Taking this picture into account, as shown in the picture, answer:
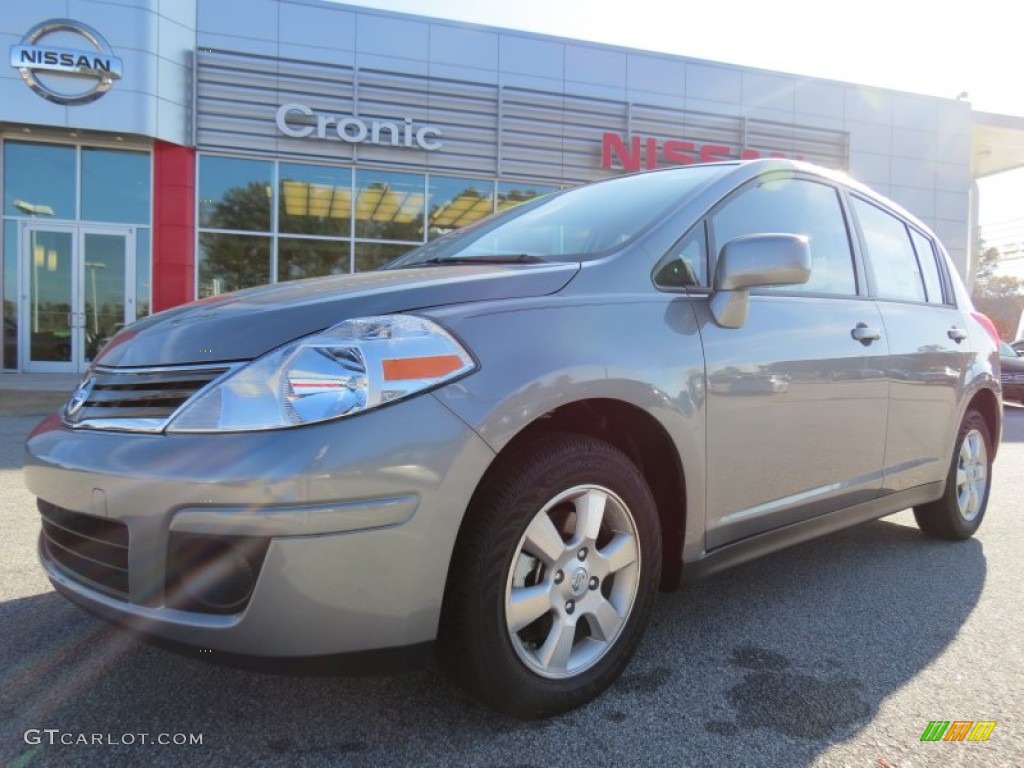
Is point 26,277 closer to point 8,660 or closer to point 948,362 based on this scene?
point 8,660

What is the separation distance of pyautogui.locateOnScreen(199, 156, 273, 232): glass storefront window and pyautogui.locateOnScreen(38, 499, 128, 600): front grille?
12.3 m

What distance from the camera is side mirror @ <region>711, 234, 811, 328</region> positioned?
2334 millimetres

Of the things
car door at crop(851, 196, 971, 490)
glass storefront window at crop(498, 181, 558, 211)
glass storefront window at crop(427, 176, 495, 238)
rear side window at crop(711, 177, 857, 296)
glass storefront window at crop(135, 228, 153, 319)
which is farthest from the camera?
glass storefront window at crop(498, 181, 558, 211)

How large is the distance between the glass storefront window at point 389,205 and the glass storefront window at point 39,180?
4.83 m

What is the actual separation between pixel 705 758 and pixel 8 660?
2047mm

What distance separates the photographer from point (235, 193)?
43.7 feet

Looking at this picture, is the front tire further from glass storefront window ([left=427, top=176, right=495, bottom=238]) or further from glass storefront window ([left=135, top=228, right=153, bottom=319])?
glass storefront window ([left=135, top=228, right=153, bottom=319])

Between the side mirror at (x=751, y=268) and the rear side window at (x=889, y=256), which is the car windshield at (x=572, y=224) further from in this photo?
the rear side window at (x=889, y=256)

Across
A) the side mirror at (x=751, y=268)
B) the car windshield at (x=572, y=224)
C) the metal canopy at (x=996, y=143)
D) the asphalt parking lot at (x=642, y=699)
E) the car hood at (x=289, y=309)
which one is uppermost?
the metal canopy at (x=996, y=143)

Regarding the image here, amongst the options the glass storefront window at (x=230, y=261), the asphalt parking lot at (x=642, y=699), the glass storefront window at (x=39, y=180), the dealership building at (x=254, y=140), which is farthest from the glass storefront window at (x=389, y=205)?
the asphalt parking lot at (x=642, y=699)

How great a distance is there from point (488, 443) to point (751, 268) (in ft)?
3.60

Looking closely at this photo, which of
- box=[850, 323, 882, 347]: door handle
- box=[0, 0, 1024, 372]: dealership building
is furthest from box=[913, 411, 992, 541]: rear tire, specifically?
box=[0, 0, 1024, 372]: dealership building

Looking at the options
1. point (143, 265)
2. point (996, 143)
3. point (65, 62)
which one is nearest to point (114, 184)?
point (143, 265)

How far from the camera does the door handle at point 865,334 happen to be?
2942mm
